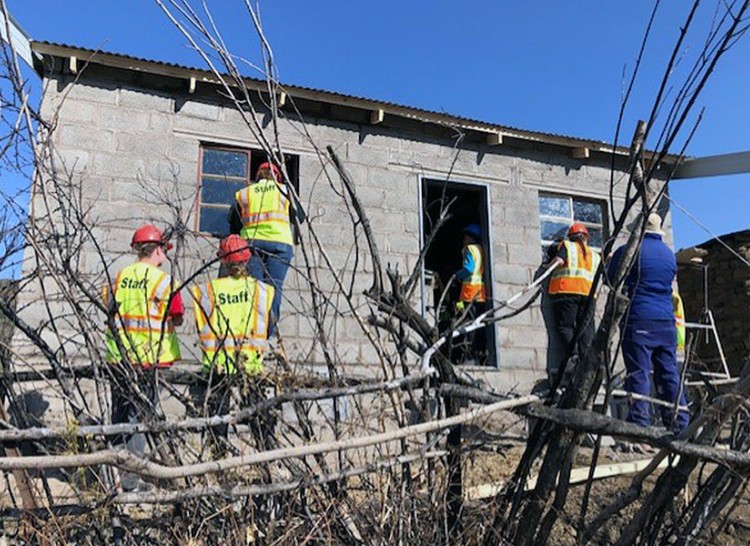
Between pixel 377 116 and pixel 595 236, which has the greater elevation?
pixel 377 116

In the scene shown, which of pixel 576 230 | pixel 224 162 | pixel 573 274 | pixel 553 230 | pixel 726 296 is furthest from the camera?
pixel 726 296

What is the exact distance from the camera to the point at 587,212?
9.45 m

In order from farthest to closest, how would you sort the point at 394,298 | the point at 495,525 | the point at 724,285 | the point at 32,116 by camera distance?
the point at 724,285 → the point at 32,116 → the point at 394,298 → the point at 495,525

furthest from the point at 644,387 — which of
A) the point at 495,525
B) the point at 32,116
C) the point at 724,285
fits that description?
the point at 724,285

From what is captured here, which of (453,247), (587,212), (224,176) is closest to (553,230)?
(587,212)

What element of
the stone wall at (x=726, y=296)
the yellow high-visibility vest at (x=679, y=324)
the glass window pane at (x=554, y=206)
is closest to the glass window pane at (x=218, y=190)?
the glass window pane at (x=554, y=206)

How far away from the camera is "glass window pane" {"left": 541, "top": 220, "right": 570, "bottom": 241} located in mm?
9016

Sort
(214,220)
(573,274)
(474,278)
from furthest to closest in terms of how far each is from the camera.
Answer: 1. (474,278)
2. (573,274)
3. (214,220)

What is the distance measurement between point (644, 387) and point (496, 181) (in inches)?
159

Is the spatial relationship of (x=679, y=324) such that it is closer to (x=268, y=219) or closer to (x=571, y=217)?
(x=571, y=217)

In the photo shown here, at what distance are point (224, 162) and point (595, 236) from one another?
515 centimetres

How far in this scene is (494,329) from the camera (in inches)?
325

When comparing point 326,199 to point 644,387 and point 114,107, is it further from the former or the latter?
point 644,387

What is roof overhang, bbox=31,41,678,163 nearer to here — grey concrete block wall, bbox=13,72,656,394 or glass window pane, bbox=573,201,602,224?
grey concrete block wall, bbox=13,72,656,394
